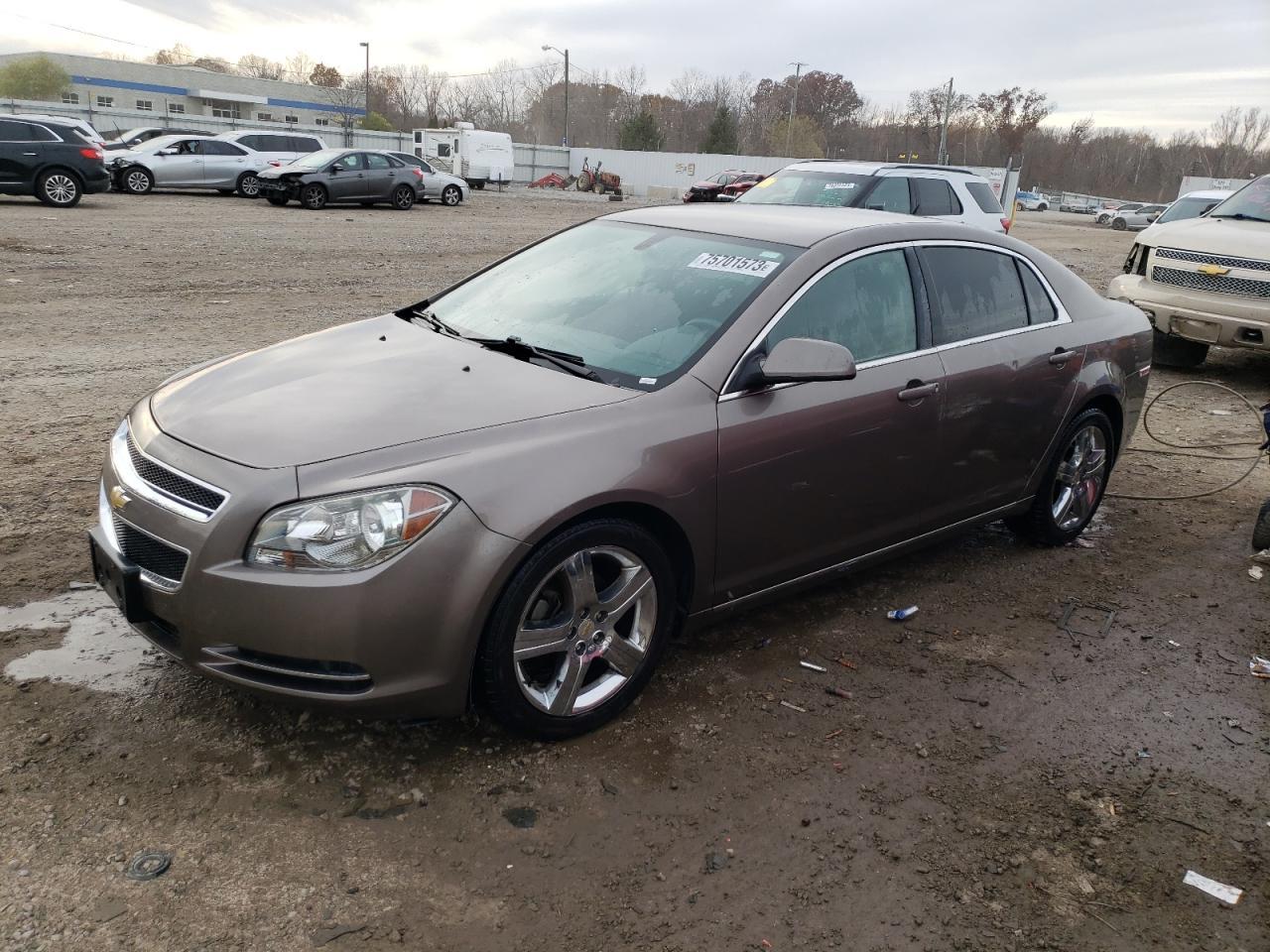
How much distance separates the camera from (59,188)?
18.7 metres

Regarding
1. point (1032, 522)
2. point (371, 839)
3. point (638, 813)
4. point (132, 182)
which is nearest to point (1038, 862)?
point (638, 813)

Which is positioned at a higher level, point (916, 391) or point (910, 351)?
point (910, 351)

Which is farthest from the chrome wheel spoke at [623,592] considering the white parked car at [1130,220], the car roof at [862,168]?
the white parked car at [1130,220]

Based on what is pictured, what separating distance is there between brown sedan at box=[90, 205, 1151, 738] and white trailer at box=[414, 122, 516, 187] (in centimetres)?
3811

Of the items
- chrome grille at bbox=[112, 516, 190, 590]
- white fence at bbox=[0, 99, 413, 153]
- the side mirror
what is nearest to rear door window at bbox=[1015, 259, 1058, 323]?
the side mirror

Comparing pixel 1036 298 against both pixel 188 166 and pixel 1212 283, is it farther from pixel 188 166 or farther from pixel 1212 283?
pixel 188 166

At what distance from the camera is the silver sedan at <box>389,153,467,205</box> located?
84.8ft

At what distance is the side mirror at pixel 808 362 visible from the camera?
341cm

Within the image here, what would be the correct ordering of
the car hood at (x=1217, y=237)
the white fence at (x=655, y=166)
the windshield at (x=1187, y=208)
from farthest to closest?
the white fence at (x=655, y=166) < the windshield at (x=1187, y=208) < the car hood at (x=1217, y=237)

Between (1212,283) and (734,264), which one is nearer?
(734,264)

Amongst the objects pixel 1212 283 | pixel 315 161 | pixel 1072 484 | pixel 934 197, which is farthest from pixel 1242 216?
pixel 315 161

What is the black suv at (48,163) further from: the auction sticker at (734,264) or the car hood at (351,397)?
the auction sticker at (734,264)

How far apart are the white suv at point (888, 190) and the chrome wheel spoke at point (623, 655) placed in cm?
914

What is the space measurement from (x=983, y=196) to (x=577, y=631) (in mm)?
12115
